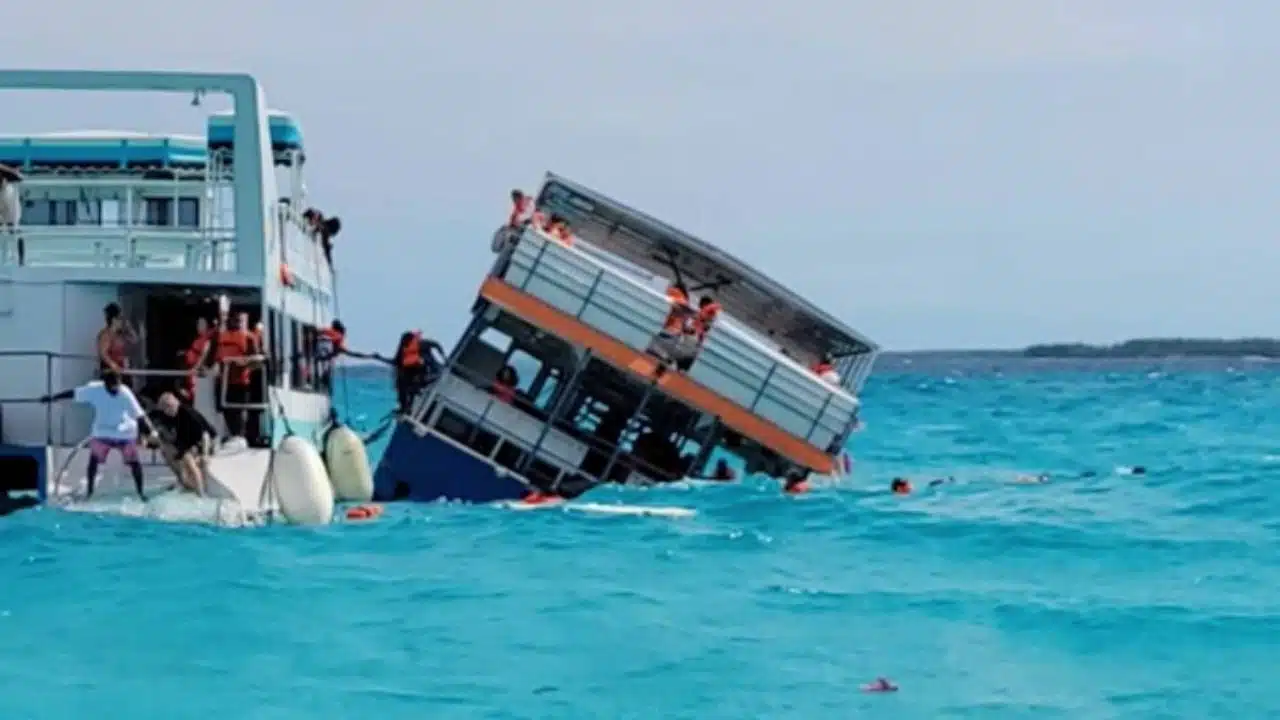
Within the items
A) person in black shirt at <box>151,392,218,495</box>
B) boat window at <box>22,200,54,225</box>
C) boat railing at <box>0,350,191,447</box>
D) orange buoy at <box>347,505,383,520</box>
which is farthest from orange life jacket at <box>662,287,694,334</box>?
boat window at <box>22,200,54,225</box>

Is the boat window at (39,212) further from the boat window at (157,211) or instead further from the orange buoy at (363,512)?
the orange buoy at (363,512)

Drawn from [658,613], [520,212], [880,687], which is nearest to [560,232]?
[520,212]

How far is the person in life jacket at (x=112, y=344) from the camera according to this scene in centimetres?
2281

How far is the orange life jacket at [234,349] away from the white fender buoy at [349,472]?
17.2 ft

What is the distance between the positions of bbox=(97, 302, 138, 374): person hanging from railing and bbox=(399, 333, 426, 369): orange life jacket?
7.35 metres

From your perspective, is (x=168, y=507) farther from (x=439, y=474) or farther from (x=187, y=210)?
Answer: (x=187, y=210)

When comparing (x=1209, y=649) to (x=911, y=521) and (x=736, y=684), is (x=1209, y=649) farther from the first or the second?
(x=911, y=521)

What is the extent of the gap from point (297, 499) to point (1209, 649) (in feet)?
32.4

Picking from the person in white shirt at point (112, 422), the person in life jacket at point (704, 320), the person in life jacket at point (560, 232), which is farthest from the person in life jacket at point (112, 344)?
the person in life jacket at point (704, 320)

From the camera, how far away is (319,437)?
31359mm

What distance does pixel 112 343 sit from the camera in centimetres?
2309

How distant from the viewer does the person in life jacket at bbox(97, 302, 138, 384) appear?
74.8 feet

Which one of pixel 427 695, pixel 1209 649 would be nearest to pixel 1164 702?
pixel 1209 649

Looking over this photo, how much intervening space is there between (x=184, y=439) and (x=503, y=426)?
8095 millimetres
